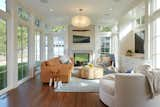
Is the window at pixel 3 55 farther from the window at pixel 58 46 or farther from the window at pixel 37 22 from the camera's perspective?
the window at pixel 58 46

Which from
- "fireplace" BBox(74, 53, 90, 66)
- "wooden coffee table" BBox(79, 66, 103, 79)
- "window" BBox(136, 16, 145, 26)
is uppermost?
"window" BBox(136, 16, 145, 26)

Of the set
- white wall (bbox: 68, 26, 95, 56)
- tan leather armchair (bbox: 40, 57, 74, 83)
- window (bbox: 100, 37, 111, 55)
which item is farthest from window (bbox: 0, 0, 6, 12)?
window (bbox: 100, 37, 111, 55)

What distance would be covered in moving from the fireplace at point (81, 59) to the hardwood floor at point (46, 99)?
22.8ft

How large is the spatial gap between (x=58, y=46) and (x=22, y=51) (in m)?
5.59

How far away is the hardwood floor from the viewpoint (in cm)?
437

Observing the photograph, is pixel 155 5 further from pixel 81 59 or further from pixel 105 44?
pixel 81 59

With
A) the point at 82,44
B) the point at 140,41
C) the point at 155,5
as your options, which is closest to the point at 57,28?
the point at 82,44

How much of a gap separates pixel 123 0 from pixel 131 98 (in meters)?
4.21

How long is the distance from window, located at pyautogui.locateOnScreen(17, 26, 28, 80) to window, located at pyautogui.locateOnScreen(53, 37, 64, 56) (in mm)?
→ 4906

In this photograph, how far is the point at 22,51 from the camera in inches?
289

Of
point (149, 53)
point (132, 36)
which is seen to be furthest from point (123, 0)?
point (132, 36)

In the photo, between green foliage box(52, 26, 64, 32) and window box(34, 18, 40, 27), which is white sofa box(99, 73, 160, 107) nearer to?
window box(34, 18, 40, 27)

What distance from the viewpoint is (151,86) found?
3.47 m

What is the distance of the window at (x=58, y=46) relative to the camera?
12.8 m
